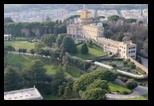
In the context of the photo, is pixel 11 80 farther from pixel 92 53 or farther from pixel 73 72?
pixel 92 53

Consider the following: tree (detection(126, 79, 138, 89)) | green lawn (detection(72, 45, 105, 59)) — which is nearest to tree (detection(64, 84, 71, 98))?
tree (detection(126, 79, 138, 89))

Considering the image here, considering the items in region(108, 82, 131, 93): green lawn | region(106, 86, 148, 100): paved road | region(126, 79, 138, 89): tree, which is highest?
region(126, 79, 138, 89): tree

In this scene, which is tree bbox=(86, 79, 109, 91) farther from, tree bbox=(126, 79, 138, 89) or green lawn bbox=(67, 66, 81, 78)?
green lawn bbox=(67, 66, 81, 78)

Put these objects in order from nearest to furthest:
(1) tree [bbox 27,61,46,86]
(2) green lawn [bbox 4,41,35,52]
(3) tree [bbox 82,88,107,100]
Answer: (3) tree [bbox 82,88,107,100] < (1) tree [bbox 27,61,46,86] < (2) green lawn [bbox 4,41,35,52]

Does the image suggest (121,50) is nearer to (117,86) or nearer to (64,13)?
(117,86)

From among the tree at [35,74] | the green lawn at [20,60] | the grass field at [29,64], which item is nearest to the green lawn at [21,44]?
the green lawn at [20,60]

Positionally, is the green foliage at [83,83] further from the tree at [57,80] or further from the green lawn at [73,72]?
the green lawn at [73,72]

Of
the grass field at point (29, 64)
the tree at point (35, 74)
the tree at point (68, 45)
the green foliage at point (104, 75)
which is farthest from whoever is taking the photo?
the tree at point (68, 45)
